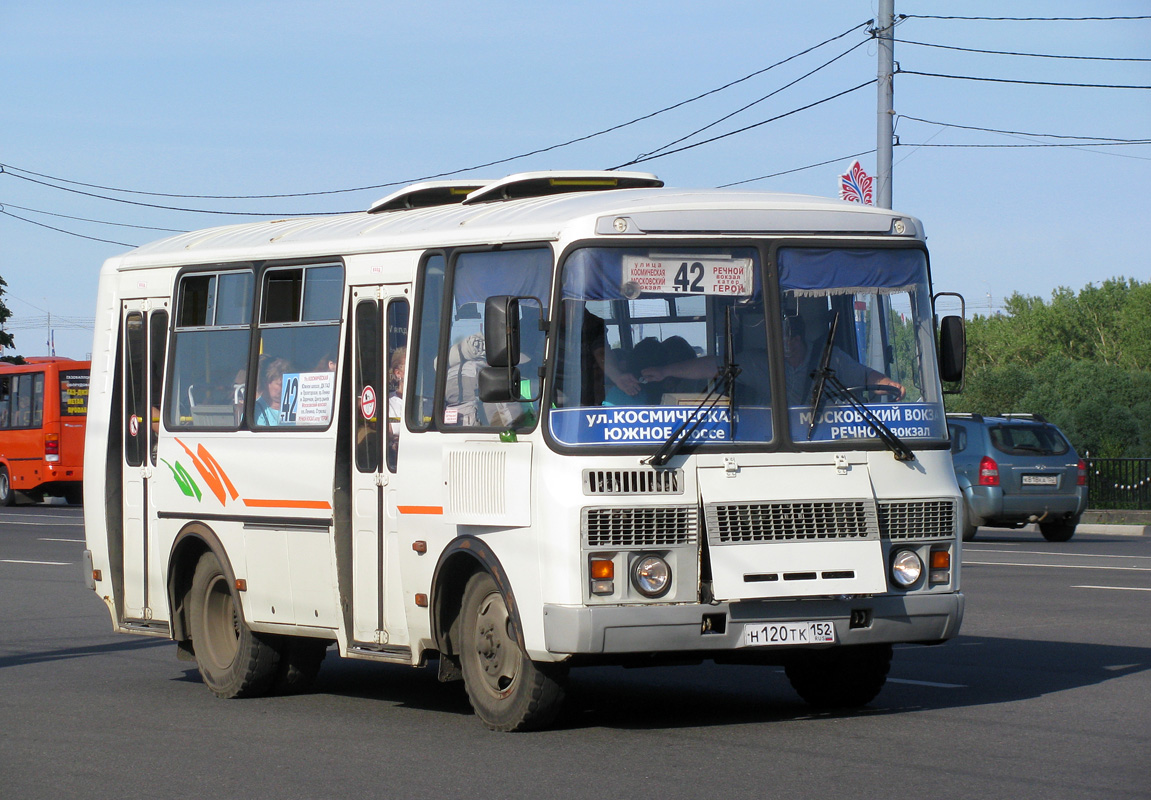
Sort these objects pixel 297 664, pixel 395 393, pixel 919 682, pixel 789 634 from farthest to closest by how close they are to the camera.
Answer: pixel 297 664
pixel 919 682
pixel 395 393
pixel 789 634

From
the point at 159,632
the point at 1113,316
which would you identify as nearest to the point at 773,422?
the point at 159,632

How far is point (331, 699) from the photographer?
10383 mm

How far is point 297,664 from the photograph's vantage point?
10688 mm

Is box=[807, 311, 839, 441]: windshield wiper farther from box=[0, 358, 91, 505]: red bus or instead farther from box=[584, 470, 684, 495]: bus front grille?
box=[0, 358, 91, 505]: red bus

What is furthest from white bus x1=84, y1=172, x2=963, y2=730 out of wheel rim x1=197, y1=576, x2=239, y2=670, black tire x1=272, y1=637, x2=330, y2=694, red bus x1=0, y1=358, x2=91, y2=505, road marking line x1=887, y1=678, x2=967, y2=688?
red bus x1=0, y1=358, x2=91, y2=505

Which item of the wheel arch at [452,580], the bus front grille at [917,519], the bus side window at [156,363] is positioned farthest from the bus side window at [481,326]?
the bus side window at [156,363]

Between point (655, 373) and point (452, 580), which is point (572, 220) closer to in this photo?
point (655, 373)

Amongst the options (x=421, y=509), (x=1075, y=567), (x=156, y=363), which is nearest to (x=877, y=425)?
(x=421, y=509)

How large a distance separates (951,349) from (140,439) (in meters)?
5.44

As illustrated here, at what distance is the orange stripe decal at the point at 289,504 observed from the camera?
32.3ft

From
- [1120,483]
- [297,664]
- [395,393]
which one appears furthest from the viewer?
[1120,483]

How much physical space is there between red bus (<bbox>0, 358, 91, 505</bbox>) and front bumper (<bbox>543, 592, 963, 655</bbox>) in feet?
106

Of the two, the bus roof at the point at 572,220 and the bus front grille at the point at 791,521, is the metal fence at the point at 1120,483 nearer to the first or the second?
the bus roof at the point at 572,220

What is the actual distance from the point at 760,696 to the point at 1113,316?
330 ft
